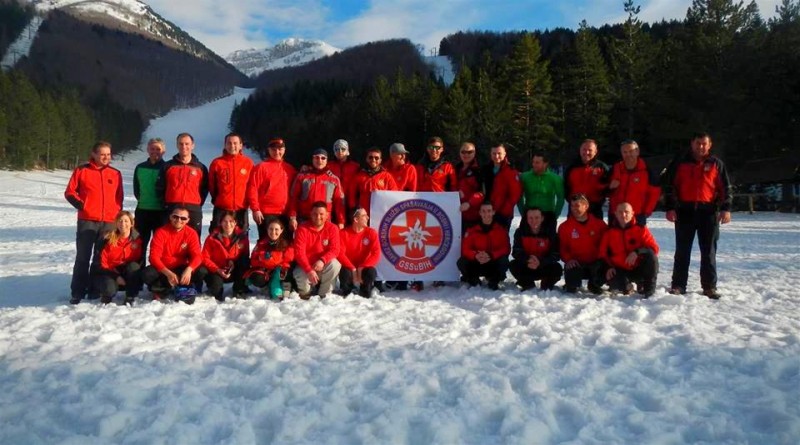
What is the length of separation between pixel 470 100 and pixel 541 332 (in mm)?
34458

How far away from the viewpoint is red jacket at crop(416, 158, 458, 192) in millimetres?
8289

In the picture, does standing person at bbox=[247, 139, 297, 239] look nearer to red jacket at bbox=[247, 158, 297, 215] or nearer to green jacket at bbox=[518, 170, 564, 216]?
red jacket at bbox=[247, 158, 297, 215]

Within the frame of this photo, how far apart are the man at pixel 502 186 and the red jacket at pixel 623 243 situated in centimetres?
144

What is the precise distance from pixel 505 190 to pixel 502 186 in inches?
3.0

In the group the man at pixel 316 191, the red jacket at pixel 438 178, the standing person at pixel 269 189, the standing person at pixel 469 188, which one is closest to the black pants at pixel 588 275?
the standing person at pixel 469 188

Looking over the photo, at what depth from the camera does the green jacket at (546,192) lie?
791cm

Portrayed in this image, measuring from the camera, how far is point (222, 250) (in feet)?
23.7

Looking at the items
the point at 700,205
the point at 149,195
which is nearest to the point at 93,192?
the point at 149,195

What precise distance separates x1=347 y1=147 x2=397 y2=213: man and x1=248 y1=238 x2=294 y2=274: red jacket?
4.32 ft

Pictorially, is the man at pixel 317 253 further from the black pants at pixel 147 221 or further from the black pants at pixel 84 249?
the black pants at pixel 84 249

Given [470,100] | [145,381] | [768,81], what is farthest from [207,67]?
[145,381]

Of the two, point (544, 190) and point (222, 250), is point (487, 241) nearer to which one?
point (544, 190)

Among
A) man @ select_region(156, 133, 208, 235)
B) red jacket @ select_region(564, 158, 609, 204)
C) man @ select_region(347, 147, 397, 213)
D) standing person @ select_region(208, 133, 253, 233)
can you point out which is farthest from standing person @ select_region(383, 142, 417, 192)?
man @ select_region(156, 133, 208, 235)

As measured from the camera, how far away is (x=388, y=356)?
15.7ft
